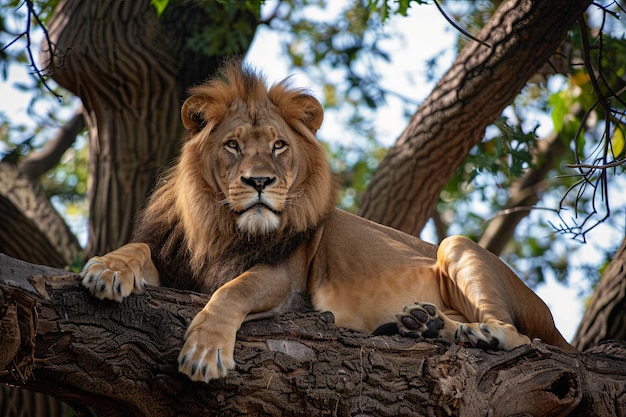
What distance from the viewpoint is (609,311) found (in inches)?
239

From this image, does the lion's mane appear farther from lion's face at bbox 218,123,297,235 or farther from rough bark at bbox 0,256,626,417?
rough bark at bbox 0,256,626,417

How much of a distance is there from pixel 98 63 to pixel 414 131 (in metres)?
2.57

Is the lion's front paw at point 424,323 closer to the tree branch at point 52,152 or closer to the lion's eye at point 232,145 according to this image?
the lion's eye at point 232,145

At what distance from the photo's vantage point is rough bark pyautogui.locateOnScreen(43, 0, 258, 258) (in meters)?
7.12

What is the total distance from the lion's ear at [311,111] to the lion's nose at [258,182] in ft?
2.50

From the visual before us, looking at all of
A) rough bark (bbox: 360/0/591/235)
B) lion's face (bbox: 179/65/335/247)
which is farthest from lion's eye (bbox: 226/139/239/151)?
rough bark (bbox: 360/0/591/235)

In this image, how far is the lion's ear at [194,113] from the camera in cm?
496

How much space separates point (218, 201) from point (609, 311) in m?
2.93

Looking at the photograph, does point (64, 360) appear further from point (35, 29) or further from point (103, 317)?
point (35, 29)

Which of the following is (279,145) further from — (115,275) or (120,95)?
(120,95)

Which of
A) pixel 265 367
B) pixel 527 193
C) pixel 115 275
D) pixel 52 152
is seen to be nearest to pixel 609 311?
pixel 527 193

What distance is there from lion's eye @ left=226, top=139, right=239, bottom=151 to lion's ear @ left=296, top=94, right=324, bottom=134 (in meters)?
0.55

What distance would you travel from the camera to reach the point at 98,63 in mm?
7082

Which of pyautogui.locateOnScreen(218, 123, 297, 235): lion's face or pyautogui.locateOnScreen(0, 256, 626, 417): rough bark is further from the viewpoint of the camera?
pyautogui.locateOnScreen(218, 123, 297, 235): lion's face
